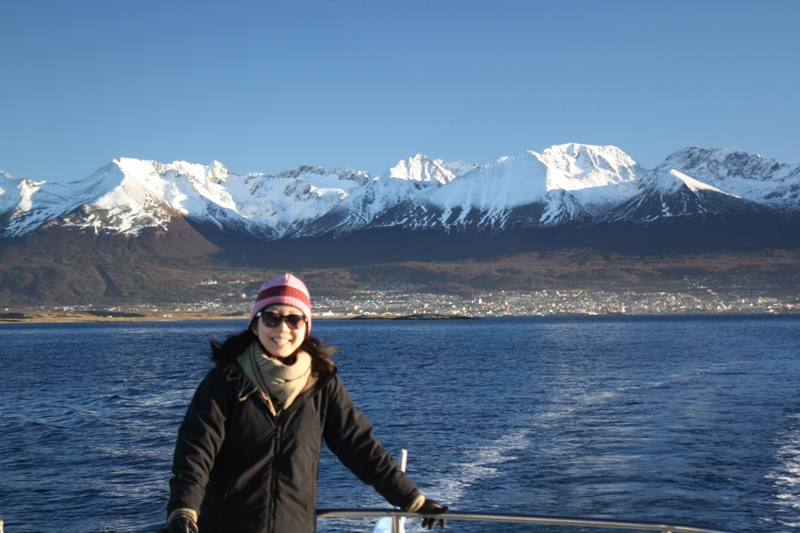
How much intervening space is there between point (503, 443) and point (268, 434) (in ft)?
76.6

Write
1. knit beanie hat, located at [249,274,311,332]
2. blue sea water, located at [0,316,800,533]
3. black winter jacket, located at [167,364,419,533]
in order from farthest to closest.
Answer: blue sea water, located at [0,316,800,533]
knit beanie hat, located at [249,274,311,332]
black winter jacket, located at [167,364,419,533]

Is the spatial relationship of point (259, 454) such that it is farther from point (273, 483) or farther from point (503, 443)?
point (503, 443)

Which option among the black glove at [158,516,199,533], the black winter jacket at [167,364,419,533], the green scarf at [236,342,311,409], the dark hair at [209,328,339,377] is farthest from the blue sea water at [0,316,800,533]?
the black glove at [158,516,199,533]

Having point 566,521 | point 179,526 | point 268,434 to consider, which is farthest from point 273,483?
point 566,521

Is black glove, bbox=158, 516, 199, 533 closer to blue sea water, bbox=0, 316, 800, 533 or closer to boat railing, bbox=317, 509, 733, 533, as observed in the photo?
boat railing, bbox=317, 509, 733, 533

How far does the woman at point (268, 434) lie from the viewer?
4809 mm

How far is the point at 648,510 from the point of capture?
18.3 meters

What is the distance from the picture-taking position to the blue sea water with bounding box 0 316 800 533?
62.5 feet

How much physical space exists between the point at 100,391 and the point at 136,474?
27160 mm

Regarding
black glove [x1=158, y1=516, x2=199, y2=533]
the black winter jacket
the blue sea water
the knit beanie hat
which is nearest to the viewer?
black glove [x1=158, y1=516, x2=199, y2=533]

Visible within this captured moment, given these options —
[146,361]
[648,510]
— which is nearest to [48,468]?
[648,510]

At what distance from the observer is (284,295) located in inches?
201

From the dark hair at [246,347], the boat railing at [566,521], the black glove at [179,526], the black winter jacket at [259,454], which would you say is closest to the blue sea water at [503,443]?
the boat railing at [566,521]

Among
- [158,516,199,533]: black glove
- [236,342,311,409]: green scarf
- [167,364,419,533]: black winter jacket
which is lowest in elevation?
[158,516,199,533]: black glove
